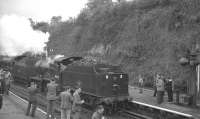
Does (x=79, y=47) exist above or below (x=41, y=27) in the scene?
below

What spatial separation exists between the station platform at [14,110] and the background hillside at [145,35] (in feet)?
29.5

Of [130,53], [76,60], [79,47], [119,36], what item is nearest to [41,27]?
[79,47]

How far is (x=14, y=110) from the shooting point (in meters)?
13.2

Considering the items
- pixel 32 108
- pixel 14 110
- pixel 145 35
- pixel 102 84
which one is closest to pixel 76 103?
pixel 32 108

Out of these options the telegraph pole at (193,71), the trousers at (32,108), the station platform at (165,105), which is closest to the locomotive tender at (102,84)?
the station platform at (165,105)

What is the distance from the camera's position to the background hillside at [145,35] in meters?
18.7

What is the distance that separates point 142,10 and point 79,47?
36.8 ft

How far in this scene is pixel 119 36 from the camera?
26188mm

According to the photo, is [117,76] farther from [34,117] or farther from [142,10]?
[142,10]

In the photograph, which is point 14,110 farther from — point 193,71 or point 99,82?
point 193,71

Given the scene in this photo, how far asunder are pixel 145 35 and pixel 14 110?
13.1 meters

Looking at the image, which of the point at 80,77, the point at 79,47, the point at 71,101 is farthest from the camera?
the point at 79,47

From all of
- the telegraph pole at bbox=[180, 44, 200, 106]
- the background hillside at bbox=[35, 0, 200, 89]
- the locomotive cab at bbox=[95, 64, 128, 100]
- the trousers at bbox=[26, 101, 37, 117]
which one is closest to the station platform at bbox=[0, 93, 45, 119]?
the trousers at bbox=[26, 101, 37, 117]

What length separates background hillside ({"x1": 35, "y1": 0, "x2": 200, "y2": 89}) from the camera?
18703 mm
